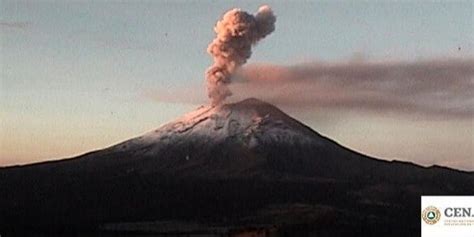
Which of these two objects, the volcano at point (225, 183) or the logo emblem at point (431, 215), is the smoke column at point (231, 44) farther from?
the logo emblem at point (431, 215)

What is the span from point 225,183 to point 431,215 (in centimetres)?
103

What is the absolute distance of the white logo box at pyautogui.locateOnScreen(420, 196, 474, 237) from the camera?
4566mm

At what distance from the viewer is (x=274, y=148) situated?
4504mm

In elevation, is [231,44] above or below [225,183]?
above

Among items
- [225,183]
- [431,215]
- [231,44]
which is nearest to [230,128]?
[225,183]

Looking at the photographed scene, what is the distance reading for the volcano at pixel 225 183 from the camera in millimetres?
4508

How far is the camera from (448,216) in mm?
4574

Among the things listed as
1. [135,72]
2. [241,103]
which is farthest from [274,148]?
[135,72]

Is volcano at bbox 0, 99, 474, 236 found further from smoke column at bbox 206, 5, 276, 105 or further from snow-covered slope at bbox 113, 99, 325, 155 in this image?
smoke column at bbox 206, 5, 276, 105

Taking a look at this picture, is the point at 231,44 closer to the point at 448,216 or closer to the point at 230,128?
the point at 230,128

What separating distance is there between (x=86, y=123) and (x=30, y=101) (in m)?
0.30

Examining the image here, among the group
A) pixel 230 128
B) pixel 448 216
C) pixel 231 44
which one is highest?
pixel 231 44

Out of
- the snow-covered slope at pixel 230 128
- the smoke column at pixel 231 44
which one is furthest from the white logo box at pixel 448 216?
the smoke column at pixel 231 44

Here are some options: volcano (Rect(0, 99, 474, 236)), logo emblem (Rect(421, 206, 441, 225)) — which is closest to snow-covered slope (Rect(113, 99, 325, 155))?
volcano (Rect(0, 99, 474, 236))
